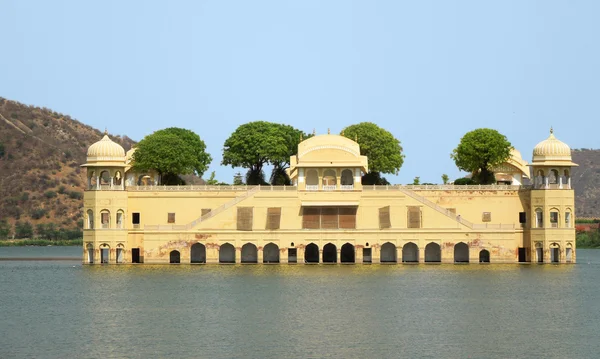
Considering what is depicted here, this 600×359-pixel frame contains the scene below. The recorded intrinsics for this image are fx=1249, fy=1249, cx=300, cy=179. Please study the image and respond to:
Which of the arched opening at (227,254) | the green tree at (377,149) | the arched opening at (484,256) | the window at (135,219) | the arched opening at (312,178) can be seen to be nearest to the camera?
the arched opening at (484,256)

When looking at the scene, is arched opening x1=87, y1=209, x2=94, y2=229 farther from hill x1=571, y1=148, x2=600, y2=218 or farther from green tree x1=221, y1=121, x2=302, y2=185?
hill x1=571, y1=148, x2=600, y2=218

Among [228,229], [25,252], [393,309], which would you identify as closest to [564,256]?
[228,229]

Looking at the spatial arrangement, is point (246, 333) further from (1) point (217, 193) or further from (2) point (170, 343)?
(1) point (217, 193)

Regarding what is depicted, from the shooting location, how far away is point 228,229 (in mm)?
84438

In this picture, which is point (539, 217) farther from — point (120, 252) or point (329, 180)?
point (120, 252)

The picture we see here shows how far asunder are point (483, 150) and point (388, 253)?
449 inches

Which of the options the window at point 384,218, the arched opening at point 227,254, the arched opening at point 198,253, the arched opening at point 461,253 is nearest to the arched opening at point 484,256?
the arched opening at point 461,253

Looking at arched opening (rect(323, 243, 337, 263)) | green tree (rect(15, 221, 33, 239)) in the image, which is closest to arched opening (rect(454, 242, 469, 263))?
arched opening (rect(323, 243, 337, 263))

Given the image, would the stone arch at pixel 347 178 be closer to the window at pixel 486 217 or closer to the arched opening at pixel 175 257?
the window at pixel 486 217

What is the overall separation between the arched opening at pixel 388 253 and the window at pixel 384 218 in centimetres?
299

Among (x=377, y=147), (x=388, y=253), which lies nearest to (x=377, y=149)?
(x=377, y=147)

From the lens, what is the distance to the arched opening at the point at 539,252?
8475 centimetres

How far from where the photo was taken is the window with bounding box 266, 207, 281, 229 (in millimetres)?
84188

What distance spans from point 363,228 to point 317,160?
562cm
